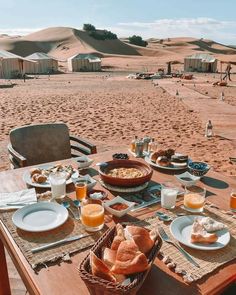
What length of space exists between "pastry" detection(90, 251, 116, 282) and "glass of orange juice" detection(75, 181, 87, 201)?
1.00 m

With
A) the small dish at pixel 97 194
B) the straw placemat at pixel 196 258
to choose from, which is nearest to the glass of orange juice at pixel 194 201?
the straw placemat at pixel 196 258

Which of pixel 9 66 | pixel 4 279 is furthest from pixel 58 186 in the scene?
pixel 9 66

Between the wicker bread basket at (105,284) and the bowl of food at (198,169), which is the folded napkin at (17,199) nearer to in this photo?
the wicker bread basket at (105,284)

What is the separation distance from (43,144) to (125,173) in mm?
1960

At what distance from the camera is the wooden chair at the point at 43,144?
409 centimetres

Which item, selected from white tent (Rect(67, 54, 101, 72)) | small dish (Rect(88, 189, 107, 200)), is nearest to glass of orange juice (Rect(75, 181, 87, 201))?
small dish (Rect(88, 189, 107, 200))

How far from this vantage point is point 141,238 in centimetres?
164

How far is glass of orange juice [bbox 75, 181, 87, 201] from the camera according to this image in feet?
8.05

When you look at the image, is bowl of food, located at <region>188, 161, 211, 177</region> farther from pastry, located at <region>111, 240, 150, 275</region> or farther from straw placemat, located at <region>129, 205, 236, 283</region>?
pastry, located at <region>111, 240, 150, 275</region>

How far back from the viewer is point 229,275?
1.69m

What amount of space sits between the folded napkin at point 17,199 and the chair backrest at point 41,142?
5.24 ft

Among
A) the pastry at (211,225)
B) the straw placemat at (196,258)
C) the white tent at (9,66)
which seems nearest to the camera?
the straw placemat at (196,258)

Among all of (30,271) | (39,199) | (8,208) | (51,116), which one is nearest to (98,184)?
(39,199)

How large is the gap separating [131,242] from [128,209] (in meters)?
0.58
